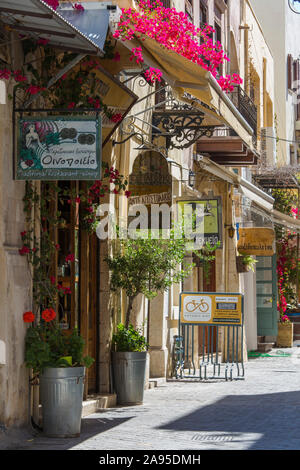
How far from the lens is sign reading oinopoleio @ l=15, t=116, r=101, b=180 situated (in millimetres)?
9258

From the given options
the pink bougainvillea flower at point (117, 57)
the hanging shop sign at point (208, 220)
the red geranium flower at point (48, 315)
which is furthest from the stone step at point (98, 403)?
the hanging shop sign at point (208, 220)

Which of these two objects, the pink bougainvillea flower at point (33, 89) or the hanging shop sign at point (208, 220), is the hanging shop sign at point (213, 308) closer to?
the hanging shop sign at point (208, 220)

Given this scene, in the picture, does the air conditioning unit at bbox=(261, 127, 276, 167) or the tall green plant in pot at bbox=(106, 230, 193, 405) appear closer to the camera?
the tall green plant in pot at bbox=(106, 230, 193, 405)

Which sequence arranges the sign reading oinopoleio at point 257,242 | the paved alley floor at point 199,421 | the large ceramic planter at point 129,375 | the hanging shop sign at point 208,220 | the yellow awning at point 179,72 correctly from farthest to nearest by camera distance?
the sign reading oinopoleio at point 257,242, the hanging shop sign at point 208,220, the large ceramic planter at point 129,375, the yellow awning at point 179,72, the paved alley floor at point 199,421

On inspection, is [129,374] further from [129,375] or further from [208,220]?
[208,220]

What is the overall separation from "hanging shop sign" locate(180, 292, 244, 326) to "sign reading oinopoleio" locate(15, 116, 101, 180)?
6.75 metres

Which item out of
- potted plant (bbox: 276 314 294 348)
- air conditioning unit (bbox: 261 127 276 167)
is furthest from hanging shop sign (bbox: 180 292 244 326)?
air conditioning unit (bbox: 261 127 276 167)

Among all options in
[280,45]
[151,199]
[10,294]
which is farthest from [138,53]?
[280,45]

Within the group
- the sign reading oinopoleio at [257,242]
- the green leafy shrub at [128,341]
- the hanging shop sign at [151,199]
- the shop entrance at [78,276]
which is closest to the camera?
the shop entrance at [78,276]

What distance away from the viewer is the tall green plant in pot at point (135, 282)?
12.4 metres

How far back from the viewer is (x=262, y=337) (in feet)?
82.9

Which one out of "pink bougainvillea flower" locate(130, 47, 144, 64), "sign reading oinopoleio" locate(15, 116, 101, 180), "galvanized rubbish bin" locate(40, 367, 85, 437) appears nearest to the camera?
"sign reading oinopoleio" locate(15, 116, 101, 180)

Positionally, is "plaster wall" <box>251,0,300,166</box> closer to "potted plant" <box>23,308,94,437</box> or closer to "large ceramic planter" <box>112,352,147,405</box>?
"large ceramic planter" <box>112,352,147,405</box>

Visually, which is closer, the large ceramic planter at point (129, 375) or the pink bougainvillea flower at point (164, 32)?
the pink bougainvillea flower at point (164, 32)
